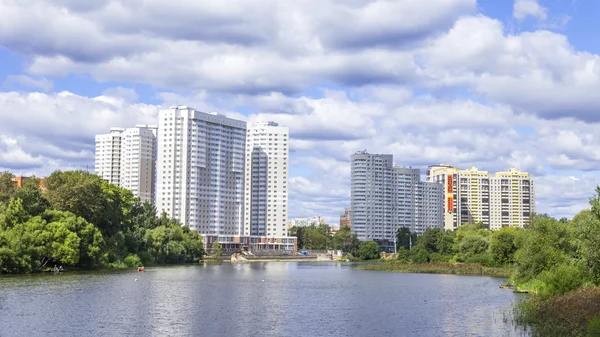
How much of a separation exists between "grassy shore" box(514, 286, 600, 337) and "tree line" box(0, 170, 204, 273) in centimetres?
6791

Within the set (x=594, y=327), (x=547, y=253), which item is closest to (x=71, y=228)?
(x=547, y=253)

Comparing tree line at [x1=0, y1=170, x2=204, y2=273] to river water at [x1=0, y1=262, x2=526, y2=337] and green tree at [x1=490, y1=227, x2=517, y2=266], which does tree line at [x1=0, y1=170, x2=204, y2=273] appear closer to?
river water at [x1=0, y1=262, x2=526, y2=337]

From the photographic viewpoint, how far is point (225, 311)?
181 ft

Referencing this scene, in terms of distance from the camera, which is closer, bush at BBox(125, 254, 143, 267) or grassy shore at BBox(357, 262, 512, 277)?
grassy shore at BBox(357, 262, 512, 277)

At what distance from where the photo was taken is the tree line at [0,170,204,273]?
314 ft

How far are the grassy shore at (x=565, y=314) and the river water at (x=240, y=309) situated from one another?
1873 mm

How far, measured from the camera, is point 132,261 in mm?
127625

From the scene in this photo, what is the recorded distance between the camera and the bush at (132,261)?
12650 centimetres

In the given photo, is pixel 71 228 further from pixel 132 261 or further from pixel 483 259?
pixel 483 259

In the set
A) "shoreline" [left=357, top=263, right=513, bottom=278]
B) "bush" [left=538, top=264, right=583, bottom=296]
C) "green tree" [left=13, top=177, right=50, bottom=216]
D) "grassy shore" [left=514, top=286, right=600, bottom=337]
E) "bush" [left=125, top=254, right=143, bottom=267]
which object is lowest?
"shoreline" [left=357, top=263, right=513, bottom=278]

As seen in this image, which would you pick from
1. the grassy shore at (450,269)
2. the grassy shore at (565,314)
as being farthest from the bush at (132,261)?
the grassy shore at (565,314)

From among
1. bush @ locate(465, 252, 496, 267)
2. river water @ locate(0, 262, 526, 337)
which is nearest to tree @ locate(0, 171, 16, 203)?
river water @ locate(0, 262, 526, 337)

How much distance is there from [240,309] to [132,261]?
248ft

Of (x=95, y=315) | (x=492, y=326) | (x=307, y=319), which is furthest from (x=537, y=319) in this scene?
(x=95, y=315)
